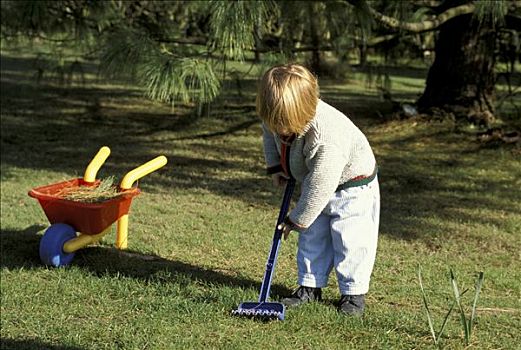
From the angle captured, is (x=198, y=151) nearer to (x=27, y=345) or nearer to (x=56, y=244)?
Answer: (x=56, y=244)

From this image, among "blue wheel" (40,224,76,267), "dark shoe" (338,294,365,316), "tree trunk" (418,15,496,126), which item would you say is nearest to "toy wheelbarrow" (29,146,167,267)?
"blue wheel" (40,224,76,267)

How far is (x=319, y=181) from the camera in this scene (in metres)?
3.01

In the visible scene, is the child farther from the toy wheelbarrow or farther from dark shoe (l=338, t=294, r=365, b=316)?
the toy wheelbarrow

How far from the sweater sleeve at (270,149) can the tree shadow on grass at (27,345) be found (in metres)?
1.12

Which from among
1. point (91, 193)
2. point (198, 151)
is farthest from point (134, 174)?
point (198, 151)

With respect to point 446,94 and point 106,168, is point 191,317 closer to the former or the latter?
point 106,168

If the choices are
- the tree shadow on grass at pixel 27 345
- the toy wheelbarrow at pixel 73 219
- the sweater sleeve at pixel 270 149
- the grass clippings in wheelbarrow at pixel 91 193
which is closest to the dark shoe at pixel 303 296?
the sweater sleeve at pixel 270 149

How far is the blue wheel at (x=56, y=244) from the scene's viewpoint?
388cm

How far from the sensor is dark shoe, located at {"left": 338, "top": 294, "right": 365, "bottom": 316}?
10.8 feet

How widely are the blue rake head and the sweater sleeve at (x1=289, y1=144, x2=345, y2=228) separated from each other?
375 mm

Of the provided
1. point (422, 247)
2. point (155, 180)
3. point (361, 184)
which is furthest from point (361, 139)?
point (155, 180)

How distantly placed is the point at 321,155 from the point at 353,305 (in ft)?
2.39

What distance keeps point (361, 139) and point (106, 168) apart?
3.73 m

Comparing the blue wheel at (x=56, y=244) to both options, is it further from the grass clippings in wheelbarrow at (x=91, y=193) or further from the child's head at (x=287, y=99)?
the child's head at (x=287, y=99)
